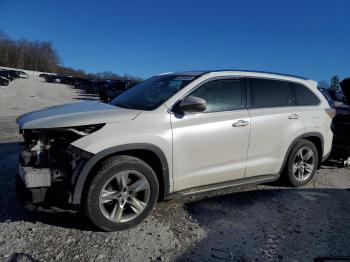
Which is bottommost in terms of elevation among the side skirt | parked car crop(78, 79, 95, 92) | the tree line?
the side skirt

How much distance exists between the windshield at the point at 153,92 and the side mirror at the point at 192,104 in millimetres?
248

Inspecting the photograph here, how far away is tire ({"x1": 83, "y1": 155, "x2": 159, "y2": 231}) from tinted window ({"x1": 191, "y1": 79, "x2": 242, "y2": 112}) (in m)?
1.17

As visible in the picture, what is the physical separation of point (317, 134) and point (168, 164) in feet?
9.38

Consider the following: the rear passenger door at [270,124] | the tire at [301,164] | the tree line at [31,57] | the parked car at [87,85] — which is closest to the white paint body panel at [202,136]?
the rear passenger door at [270,124]

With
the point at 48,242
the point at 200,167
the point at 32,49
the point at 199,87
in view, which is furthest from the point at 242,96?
the point at 32,49

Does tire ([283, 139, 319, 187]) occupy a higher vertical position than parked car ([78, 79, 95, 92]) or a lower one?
lower

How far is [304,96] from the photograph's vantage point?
5.81 m

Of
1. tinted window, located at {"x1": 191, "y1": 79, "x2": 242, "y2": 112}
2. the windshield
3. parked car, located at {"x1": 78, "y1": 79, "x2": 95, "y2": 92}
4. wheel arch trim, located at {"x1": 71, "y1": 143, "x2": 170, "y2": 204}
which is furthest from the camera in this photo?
parked car, located at {"x1": 78, "y1": 79, "x2": 95, "y2": 92}

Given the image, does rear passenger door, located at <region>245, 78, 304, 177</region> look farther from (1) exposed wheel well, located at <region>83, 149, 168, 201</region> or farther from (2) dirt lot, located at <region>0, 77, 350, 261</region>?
(1) exposed wheel well, located at <region>83, 149, 168, 201</region>

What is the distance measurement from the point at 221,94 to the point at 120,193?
1852mm

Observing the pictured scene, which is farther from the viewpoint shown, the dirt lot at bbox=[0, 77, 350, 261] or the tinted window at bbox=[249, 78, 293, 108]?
the tinted window at bbox=[249, 78, 293, 108]

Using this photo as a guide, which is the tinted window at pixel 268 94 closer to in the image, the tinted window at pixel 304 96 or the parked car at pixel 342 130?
the tinted window at pixel 304 96

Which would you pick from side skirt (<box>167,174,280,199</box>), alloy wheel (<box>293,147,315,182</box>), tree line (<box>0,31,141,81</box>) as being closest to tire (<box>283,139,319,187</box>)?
alloy wheel (<box>293,147,315,182</box>)

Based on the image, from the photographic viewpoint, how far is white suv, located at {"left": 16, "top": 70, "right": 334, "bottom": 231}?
12.2 ft
